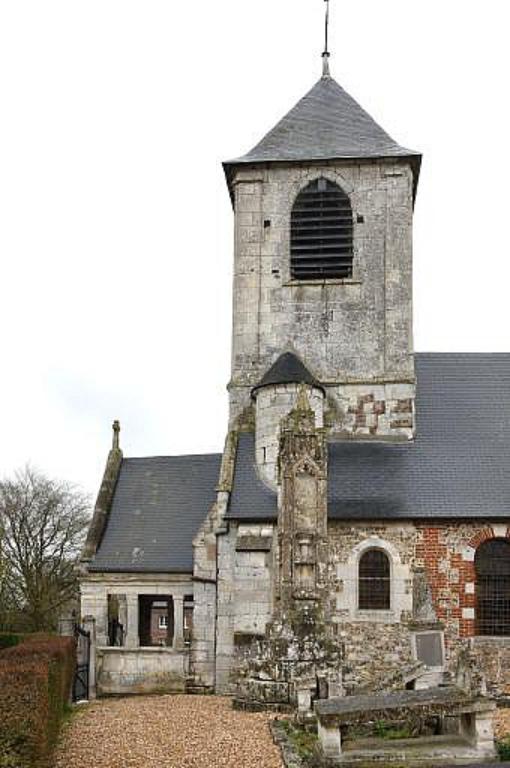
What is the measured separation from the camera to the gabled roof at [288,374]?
21.6m

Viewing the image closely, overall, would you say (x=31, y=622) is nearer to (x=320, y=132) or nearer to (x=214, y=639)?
(x=214, y=639)

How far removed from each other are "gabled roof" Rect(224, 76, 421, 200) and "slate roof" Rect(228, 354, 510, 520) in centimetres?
535

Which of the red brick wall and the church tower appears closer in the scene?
the red brick wall

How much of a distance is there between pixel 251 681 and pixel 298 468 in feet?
13.0

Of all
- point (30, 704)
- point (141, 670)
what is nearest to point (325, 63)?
point (141, 670)

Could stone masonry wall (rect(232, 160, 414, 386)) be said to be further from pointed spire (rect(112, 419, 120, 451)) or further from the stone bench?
the stone bench

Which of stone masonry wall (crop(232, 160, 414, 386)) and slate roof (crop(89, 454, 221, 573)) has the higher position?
stone masonry wall (crop(232, 160, 414, 386))

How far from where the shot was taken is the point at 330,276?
77.4ft

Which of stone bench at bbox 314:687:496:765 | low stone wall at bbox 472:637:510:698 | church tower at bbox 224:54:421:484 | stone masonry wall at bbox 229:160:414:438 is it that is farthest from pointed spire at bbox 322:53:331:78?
stone bench at bbox 314:687:496:765

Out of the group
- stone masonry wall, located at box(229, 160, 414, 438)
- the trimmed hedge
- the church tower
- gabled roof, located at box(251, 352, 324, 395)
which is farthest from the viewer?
stone masonry wall, located at box(229, 160, 414, 438)

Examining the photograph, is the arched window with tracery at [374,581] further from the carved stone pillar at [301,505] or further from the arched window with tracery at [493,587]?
the arched window with tracery at [493,587]

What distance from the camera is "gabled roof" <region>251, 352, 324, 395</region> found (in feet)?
71.0

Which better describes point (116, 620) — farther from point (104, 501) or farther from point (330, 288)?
point (330, 288)

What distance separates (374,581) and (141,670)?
541 cm
